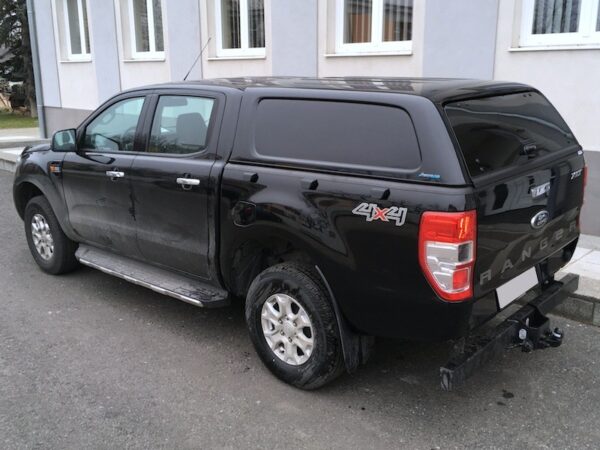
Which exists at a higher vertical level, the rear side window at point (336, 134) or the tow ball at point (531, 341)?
the rear side window at point (336, 134)

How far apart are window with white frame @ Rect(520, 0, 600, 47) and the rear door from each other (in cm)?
296

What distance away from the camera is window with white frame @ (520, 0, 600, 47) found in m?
6.12

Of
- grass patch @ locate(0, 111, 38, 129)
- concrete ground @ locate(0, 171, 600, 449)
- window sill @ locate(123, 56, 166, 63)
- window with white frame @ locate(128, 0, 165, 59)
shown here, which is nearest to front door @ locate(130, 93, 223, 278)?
concrete ground @ locate(0, 171, 600, 449)

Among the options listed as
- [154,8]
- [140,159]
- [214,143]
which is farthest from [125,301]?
[154,8]

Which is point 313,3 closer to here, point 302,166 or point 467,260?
point 302,166

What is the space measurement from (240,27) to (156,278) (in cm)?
706

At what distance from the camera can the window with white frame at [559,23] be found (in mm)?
6125

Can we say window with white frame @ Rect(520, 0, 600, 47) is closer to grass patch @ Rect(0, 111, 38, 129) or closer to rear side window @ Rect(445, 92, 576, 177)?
rear side window @ Rect(445, 92, 576, 177)

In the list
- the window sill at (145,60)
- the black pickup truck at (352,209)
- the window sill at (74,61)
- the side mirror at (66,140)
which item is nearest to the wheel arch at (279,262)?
the black pickup truck at (352,209)

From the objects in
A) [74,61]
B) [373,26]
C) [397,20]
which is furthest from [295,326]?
[74,61]

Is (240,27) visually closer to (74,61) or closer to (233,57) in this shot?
(233,57)

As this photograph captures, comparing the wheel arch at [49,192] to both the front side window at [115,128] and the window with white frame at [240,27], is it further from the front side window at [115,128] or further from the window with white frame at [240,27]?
the window with white frame at [240,27]

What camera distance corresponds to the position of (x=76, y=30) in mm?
14305

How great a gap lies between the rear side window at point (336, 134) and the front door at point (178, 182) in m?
0.48
